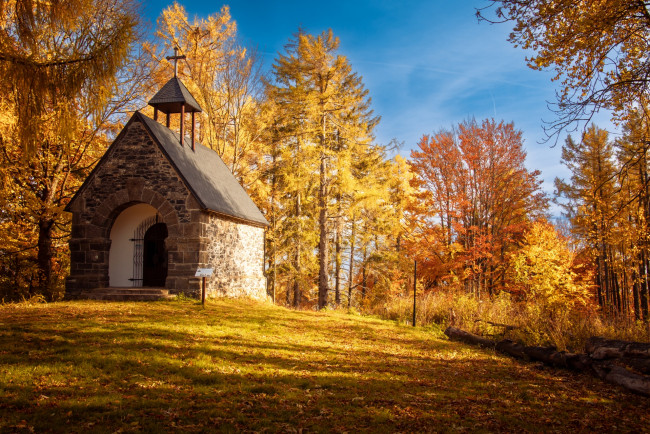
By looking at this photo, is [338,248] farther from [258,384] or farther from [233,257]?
[258,384]

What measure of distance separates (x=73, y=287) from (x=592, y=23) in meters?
15.7

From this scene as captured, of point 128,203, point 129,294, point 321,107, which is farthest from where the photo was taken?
point 321,107

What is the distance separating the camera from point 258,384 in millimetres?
5805

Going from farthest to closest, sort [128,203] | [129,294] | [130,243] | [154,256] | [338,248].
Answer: [338,248] < [154,256] < [130,243] < [128,203] < [129,294]

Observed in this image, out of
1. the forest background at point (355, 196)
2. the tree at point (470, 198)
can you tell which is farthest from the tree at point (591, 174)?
the tree at point (470, 198)

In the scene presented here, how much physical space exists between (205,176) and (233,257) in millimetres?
3283

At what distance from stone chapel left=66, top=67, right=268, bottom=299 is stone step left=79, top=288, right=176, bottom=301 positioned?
3 cm

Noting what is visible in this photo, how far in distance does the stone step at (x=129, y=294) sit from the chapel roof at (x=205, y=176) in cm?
311

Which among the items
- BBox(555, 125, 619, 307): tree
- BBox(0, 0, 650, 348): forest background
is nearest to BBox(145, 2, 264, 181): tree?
BBox(0, 0, 650, 348): forest background

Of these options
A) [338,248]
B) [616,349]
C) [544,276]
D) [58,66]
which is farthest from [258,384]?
[338,248]

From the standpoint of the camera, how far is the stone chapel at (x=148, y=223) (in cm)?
1361

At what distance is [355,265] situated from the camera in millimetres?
25438

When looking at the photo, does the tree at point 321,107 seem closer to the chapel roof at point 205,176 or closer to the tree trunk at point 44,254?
the chapel roof at point 205,176

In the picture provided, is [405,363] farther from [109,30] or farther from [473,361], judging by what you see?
[109,30]
